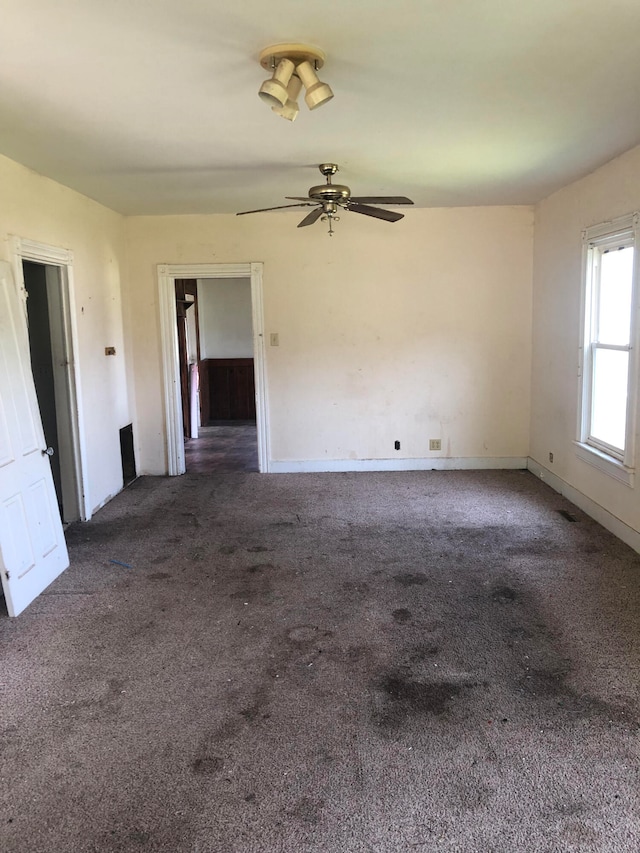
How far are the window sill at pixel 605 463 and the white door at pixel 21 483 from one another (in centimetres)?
362

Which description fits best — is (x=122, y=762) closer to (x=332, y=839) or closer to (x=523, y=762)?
(x=332, y=839)

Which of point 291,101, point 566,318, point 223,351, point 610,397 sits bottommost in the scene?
point 610,397

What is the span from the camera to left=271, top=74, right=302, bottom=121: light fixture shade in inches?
93.9

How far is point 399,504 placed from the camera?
16.0ft

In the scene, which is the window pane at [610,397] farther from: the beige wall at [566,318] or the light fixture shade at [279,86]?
the light fixture shade at [279,86]

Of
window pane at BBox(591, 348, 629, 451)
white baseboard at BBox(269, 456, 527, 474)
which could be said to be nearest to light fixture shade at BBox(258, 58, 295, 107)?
window pane at BBox(591, 348, 629, 451)

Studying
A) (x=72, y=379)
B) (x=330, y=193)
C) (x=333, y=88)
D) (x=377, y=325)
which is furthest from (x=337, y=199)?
(x=72, y=379)

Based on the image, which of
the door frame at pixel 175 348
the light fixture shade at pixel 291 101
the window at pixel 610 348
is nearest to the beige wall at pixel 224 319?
the door frame at pixel 175 348

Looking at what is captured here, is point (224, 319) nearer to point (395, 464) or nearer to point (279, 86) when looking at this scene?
point (395, 464)

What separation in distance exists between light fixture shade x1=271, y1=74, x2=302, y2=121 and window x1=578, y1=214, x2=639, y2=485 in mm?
2379

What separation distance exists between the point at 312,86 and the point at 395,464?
13.4ft

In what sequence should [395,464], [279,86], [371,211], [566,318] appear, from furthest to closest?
[395,464] < [566,318] < [371,211] < [279,86]

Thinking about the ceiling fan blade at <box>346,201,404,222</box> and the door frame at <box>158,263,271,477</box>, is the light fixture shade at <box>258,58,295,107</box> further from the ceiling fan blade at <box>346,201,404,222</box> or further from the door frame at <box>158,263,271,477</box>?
the door frame at <box>158,263,271,477</box>

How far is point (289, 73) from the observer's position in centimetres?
231
